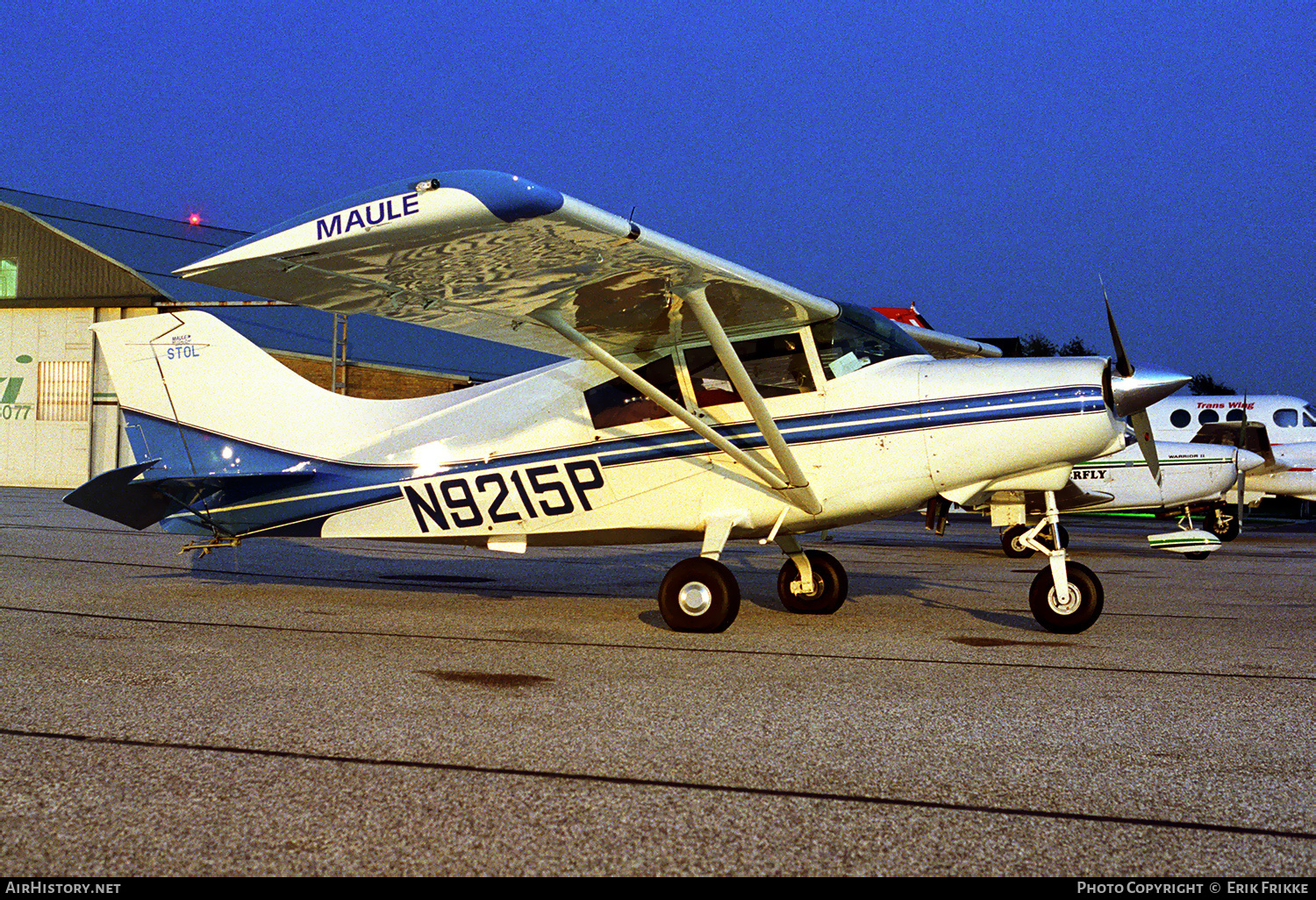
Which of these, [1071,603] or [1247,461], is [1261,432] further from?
[1071,603]

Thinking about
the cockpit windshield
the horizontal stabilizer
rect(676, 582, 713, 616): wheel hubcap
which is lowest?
rect(676, 582, 713, 616): wheel hubcap

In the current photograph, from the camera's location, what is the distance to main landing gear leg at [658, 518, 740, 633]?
21.7 ft

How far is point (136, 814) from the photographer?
9.34 ft

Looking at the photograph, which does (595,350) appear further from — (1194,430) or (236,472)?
(1194,430)

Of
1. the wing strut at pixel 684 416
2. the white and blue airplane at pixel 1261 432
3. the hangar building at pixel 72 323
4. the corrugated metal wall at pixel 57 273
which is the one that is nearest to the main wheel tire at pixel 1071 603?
the wing strut at pixel 684 416

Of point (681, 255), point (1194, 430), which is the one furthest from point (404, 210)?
point (1194, 430)

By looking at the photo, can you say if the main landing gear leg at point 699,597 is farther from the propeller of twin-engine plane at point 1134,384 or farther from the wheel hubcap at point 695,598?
the propeller of twin-engine plane at point 1134,384

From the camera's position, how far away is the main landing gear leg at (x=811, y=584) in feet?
25.7

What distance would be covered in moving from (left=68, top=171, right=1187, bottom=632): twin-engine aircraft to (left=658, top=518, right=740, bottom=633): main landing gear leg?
0.05 ft

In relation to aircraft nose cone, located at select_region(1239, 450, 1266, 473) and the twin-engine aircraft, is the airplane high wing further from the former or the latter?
aircraft nose cone, located at select_region(1239, 450, 1266, 473)

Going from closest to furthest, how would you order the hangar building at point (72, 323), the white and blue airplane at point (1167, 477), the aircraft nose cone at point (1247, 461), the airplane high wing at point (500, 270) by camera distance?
the airplane high wing at point (500, 270), the white and blue airplane at point (1167, 477), the aircraft nose cone at point (1247, 461), the hangar building at point (72, 323)

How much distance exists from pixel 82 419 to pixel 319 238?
35.2 meters

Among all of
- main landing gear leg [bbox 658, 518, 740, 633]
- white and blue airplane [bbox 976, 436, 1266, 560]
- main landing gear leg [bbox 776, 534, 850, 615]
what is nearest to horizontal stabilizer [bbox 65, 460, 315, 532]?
main landing gear leg [bbox 658, 518, 740, 633]

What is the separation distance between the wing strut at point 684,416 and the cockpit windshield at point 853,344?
90 cm
